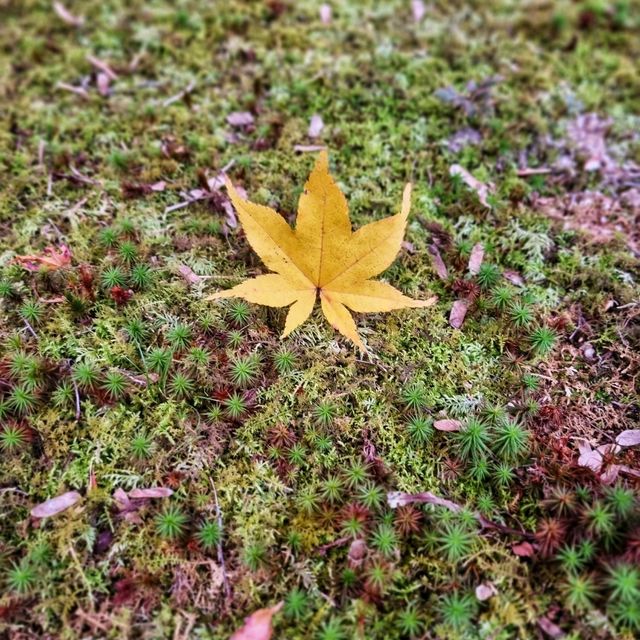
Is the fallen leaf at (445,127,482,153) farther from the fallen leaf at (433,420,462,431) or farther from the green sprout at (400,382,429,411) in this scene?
the fallen leaf at (433,420,462,431)

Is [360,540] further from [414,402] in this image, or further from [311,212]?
[311,212]

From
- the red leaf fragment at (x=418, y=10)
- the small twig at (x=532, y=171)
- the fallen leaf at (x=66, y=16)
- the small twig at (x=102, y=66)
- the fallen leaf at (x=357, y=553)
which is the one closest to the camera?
the fallen leaf at (x=357, y=553)

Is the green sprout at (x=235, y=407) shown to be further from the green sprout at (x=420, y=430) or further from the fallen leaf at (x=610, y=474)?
the fallen leaf at (x=610, y=474)

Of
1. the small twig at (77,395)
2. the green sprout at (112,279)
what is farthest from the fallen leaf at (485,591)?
the green sprout at (112,279)

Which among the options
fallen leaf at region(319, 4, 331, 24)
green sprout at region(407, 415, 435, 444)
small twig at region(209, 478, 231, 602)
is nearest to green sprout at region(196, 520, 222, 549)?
small twig at region(209, 478, 231, 602)

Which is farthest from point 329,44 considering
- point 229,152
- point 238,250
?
point 238,250

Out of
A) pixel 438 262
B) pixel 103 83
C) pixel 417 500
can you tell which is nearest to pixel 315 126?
pixel 438 262
